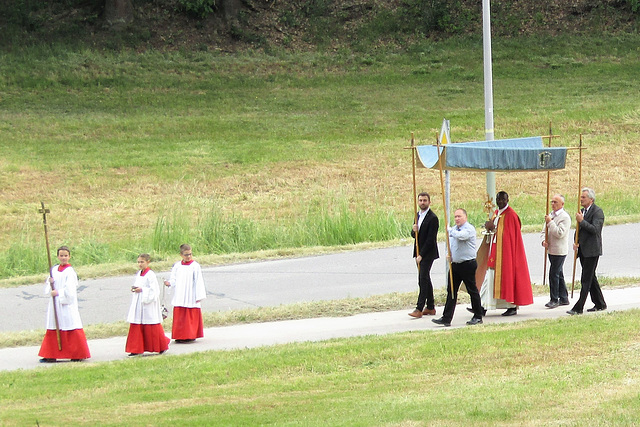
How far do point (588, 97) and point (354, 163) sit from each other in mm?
11226

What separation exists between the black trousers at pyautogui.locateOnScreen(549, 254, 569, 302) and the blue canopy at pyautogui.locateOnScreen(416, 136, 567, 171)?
130 cm

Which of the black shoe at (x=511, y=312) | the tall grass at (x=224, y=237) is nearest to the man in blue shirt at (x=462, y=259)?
the black shoe at (x=511, y=312)

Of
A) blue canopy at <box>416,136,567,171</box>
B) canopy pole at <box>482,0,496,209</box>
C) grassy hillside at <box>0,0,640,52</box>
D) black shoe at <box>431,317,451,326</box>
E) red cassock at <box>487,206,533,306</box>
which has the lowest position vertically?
black shoe at <box>431,317,451,326</box>

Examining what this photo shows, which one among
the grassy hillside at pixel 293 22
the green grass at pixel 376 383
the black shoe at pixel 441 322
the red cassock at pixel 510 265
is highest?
the grassy hillside at pixel 293 22

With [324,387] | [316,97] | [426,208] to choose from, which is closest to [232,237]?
[426,208]

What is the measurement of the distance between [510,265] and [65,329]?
5907 millimetres

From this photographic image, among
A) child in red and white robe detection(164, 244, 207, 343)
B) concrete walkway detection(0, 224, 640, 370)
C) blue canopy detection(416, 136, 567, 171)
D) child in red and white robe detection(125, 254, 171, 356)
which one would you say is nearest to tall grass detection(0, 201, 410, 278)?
concrete walkway detection(0, 224, 640, 370)

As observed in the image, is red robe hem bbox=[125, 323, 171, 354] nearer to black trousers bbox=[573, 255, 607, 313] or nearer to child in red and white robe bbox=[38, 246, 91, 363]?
child in red and white robe bbox=[38, 246, 91, 363]

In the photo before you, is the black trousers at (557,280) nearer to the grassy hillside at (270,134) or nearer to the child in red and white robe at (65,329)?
the child in red and white robe at (65,329)

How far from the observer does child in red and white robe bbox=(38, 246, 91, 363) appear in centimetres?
1243

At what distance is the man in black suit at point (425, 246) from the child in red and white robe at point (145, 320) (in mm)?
3583

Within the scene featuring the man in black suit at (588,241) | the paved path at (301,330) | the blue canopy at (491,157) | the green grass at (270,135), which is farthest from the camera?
the green grass at (270,135)

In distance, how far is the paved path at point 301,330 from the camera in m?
12.7

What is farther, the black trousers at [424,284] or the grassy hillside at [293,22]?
the grassy hillside at [293,22]
